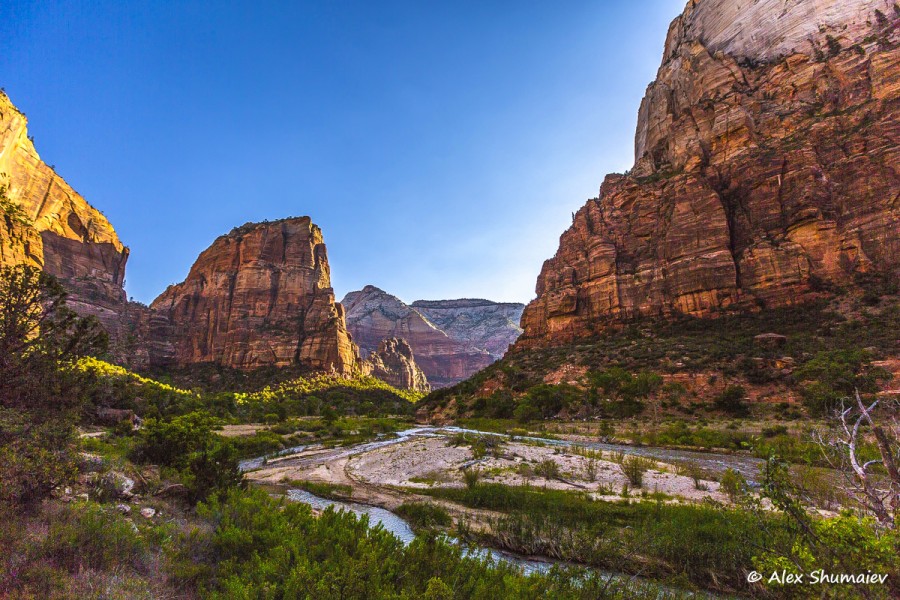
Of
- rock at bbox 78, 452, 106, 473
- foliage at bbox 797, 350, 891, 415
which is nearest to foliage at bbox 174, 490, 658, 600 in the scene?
rock at bbox 78, 452, 106, 473

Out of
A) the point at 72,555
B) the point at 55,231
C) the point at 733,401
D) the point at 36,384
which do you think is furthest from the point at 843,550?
the point at 55,231

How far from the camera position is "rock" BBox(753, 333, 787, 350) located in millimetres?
41781

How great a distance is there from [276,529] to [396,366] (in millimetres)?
163727

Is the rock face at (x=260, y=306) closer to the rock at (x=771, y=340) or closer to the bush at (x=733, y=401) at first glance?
the bush at (x=733, y=401)

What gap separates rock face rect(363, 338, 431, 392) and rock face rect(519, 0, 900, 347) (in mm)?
88007

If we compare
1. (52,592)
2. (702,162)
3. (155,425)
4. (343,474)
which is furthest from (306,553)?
(702,162)

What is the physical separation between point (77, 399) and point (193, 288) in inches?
4659

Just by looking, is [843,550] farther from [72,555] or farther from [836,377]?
[836,377]

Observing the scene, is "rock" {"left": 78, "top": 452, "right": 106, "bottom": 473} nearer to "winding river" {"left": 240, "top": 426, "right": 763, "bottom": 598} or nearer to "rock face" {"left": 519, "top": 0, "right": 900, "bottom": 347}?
"winding river" {"left": 240, "top": 426, "right": 763, "bottom": 598}

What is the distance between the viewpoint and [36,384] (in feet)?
25.2

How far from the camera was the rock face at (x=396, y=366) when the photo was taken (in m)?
155

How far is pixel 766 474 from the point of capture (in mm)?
3945

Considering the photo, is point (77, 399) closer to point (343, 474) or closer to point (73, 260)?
point (343, 474)

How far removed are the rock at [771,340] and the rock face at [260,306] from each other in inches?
3390
